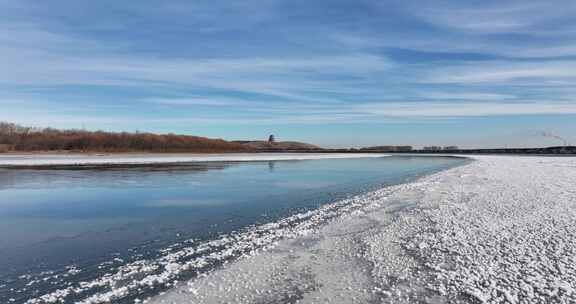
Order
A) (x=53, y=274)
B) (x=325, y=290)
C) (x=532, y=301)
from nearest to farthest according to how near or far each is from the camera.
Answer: (x=532, y=301) → (x=325, y=290) → (x=53, y=274)

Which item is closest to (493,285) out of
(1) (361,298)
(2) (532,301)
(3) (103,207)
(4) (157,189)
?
(2) (532,301)

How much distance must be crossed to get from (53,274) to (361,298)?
4171 mm

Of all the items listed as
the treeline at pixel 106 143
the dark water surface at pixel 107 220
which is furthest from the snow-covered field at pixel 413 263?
the treeline at pixel 106 143

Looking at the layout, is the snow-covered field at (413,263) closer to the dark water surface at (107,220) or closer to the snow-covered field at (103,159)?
the dark water surface at (107,220)

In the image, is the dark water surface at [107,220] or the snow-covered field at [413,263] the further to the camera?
the dark water surface at [107,220]

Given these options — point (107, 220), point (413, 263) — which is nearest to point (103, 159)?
point (107, 220)

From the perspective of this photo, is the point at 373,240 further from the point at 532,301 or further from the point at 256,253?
the point at 532,301

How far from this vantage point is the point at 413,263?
559cm

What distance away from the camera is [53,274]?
205 inches

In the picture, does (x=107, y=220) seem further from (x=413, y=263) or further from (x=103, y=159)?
(x=103, y=159)

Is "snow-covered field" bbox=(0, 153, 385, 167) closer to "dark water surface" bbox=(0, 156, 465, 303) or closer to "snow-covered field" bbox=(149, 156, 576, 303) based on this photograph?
"dark water surface" bbox=(0, 156, 465, 303)

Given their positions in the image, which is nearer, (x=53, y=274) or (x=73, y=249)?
(x=53, y=274)

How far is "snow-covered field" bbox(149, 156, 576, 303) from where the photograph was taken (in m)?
4.47

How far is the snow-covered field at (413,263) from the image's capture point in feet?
14.7
